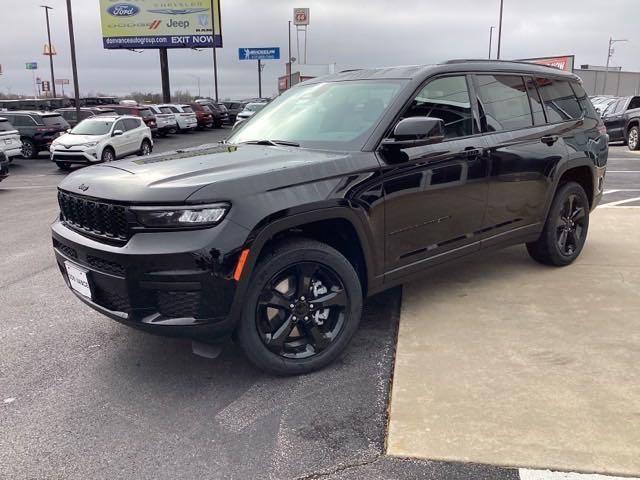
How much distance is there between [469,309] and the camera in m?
4.49

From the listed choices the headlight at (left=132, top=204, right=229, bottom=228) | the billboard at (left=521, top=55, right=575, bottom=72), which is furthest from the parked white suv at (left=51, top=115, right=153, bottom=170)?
the billboard at (left=521, top=55, right=575, bottom=72)

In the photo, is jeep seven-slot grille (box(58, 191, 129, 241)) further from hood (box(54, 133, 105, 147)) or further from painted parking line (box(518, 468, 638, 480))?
hood (box(54, 133, 105, 147))

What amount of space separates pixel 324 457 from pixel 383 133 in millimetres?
2053

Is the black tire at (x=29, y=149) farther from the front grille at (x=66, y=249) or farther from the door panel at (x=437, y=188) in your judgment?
the door panel at (x=437, y=188)

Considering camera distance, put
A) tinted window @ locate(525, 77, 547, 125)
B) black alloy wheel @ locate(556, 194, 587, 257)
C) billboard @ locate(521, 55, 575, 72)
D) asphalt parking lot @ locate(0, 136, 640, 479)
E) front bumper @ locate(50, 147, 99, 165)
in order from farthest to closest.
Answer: billboard @ locate(521, 55, 575, 72) < front bumper @ locate(50, 147, 99, 165) < black alloy wheel @ locate(556, 194, 587, 257) < tinted window @ locate(525, 77, 547, 125) < asphalt parking lot @ locate(0, 136, 640, 479)

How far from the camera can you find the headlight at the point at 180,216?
2.99m

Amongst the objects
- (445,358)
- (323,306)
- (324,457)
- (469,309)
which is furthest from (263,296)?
(469,309)

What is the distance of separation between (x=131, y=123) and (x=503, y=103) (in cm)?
1725

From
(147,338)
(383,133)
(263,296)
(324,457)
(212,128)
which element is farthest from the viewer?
(212,128)

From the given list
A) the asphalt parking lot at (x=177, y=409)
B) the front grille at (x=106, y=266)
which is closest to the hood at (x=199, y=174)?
the front grille at (x=106, y=266)

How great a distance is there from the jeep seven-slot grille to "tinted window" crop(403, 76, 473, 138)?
203 centimetres

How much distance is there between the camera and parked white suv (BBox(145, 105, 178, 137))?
30.8 m

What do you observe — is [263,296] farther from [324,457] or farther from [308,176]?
[324,457]

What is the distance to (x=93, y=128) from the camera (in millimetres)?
18203
